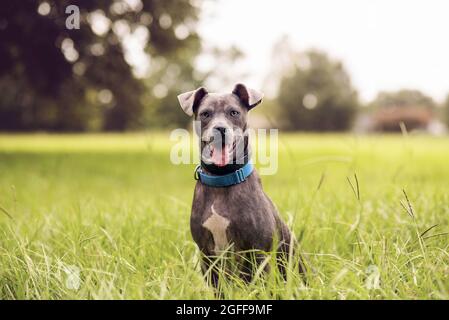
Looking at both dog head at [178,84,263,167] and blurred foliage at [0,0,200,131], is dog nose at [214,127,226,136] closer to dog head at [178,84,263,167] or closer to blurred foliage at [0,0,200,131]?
dog head at [178,84,263,167]

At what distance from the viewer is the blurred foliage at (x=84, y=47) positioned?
45.7 ft

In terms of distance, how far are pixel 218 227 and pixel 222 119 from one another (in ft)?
2.02

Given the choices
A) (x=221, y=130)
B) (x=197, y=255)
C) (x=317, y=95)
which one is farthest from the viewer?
(x=317, y=95)

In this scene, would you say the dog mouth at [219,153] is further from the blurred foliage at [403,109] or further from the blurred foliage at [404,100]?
the blurred foliage at [404,100]

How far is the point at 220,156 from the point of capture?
2600 mm

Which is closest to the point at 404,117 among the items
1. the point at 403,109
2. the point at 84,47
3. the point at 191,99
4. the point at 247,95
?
the point at 403,109

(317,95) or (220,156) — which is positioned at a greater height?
(317,95)

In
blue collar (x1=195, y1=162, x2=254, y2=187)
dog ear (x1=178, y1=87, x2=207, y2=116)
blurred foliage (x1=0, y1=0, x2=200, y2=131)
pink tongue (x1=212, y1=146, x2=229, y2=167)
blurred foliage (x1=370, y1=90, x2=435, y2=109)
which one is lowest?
blue collar (x1=195, y1=162, x2=254, y2=187)

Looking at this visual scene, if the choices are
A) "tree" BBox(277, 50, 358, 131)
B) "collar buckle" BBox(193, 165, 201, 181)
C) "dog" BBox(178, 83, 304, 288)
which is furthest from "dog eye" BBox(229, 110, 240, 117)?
"tree" BBox(277, 50, 358, 131)

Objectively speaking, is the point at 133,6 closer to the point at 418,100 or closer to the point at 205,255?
the point at 205,255

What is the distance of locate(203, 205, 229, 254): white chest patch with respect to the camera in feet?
8.66

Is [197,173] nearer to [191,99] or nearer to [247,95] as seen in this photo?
[191,99]

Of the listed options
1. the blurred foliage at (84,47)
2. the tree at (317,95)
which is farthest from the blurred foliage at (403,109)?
the blurred foliage at (84,47)

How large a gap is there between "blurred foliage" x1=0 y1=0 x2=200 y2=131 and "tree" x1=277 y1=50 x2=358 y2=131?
22.1 m
